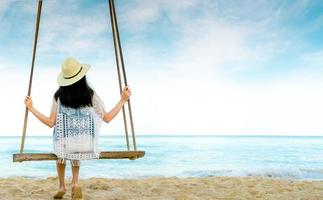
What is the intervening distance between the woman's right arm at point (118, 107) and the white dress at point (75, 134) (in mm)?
119

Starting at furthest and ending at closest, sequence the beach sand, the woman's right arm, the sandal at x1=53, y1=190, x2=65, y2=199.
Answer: the beach sand → the sandal at x1=53, y1=190, x2=65, y2=199 → the woman's right arm

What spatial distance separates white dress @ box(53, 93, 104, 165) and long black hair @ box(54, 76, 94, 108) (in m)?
0.04

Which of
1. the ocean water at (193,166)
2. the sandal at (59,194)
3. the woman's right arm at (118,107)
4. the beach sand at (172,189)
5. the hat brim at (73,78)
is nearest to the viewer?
the hat brim at (73,78)

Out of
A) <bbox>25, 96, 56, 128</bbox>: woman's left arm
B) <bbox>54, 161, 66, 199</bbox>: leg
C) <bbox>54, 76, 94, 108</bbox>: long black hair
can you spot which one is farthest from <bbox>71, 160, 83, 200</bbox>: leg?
<bbox>54, 76, 94, 108</bbox>: long black hair

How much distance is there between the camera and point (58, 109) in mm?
3527

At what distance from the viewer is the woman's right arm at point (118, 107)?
3.59 meters

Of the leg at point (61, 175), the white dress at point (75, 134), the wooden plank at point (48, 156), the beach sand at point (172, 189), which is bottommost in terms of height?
the beach sand at point (172, 189)

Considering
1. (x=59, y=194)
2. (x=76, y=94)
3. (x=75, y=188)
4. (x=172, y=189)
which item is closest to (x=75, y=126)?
(x=76, y=94)

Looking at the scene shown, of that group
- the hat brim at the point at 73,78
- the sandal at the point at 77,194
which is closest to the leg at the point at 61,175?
the sandal at the point at 77,194

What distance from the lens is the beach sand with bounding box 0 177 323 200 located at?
4.36 meters

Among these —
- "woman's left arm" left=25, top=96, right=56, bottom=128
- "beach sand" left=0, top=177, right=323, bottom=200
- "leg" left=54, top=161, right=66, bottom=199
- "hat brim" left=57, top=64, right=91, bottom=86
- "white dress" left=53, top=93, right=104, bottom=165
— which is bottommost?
"beach sand" left=0, top=177, right=323, bottom=200

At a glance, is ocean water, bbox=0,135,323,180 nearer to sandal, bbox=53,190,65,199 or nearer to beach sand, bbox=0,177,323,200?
beach sand, bbox=0,177,323,200

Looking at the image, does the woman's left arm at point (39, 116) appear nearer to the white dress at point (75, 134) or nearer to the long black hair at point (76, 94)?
the white dress at point (75, 134)

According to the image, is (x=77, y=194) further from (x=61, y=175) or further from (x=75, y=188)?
(x=61, y=175)
